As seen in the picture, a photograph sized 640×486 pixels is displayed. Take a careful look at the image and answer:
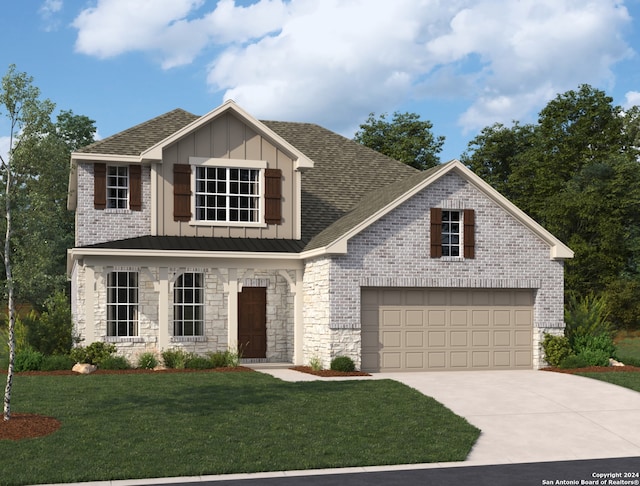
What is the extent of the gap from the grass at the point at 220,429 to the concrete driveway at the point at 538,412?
0.52 meters

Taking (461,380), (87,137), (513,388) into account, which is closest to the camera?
(513,388)

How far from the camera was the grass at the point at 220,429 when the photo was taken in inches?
430

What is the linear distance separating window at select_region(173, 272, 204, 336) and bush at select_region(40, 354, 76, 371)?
365 centimetres

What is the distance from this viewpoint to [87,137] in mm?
43625

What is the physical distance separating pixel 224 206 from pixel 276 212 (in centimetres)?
162

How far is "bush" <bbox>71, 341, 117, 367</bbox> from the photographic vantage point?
21547 millimetres

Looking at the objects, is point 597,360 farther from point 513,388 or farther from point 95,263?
point 95,263

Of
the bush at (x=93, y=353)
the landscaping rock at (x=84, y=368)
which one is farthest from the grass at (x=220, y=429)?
the bush at (x=93, y=353)

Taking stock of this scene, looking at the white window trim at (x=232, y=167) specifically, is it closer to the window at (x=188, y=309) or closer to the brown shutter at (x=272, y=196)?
the brown shutter at (x=272, y=196)

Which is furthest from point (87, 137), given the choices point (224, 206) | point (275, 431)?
point (275, 431)

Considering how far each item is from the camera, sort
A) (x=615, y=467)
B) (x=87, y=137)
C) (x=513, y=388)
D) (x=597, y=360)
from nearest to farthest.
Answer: (x=615, y=467) → (x=513, y=388) → (x=597, y=360) → (x=87, y=137)

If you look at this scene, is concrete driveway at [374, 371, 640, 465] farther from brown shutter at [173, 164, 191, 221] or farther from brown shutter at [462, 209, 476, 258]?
brown shutter at [173, 164, 191, 221]

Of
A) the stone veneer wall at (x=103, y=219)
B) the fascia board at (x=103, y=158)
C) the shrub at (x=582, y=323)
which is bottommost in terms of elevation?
the shrub at (x=582, y=323)

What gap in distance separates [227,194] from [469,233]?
742cm
